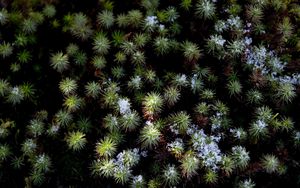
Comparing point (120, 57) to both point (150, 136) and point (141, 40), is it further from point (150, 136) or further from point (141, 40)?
point (150, 136)

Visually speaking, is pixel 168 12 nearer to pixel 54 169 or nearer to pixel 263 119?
pixel 263 119

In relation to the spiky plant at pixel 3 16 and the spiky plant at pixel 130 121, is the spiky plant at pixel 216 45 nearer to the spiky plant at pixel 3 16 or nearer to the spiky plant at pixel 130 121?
the spiky plant at pixel 130 121

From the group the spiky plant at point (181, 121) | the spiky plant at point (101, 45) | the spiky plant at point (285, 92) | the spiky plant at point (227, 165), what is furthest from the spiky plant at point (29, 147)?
the spiky plant at point (285, 92)

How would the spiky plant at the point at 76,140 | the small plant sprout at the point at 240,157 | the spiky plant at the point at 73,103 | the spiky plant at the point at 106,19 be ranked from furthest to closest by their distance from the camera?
the spiky plant at the point at 106,19 < the spiky plant at the point at 73,103 < the spiky plant at the point at 76,140 < the small plant sprout at the point at 240,157

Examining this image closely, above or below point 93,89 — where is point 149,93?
above

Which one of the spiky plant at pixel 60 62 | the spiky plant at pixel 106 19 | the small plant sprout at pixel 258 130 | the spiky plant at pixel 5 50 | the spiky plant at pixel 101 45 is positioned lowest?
the spiky plant at pixel 5 50

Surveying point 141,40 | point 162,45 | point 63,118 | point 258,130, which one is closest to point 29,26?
point 63,118

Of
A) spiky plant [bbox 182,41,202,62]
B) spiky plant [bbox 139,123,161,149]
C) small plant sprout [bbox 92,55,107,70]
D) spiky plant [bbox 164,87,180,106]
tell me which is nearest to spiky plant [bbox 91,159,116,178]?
spiky plant [bbox 139,123,161,149]
